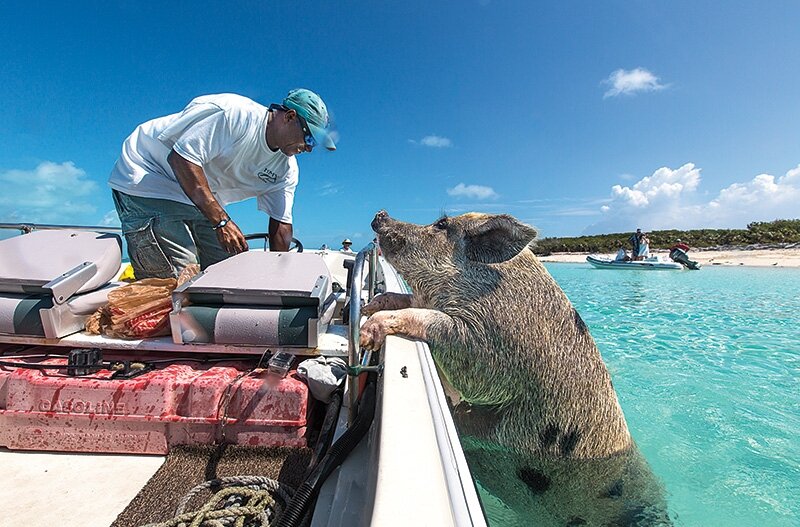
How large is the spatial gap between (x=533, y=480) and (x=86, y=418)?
2.12 metres

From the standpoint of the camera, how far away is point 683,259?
2323 centimetres

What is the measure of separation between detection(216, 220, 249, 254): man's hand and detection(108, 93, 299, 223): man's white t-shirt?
41 centimetres

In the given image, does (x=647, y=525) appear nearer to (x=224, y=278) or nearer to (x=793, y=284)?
(x=224, y=278)

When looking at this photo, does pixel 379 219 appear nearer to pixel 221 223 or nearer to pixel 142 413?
pixel 221 223

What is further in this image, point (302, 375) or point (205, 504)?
point (302, 375)

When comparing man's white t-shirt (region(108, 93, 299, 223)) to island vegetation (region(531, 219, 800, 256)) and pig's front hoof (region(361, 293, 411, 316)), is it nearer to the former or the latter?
pig's front hoof (region(361, 293, 411, 316))

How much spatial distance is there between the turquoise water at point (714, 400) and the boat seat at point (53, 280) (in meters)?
2.39

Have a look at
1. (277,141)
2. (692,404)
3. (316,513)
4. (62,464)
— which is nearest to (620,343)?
(692,404)

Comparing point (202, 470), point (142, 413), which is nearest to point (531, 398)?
point (202, 470)

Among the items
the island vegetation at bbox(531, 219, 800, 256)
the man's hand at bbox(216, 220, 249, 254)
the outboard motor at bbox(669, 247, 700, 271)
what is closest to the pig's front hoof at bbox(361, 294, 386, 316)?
the man's hand at bbox(216, 220, 249, 254)

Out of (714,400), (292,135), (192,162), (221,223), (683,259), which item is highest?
(292,135)

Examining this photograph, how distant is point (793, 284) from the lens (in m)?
15.3

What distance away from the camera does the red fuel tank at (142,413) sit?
164 centimetres

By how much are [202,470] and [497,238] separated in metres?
1.81
